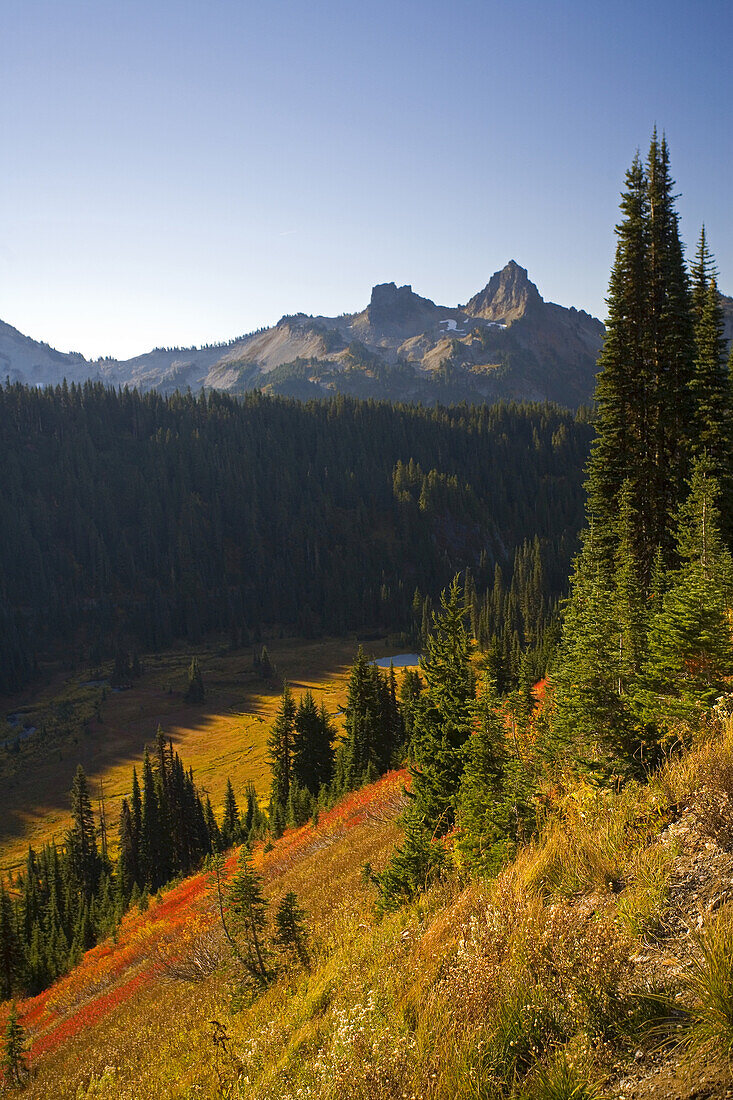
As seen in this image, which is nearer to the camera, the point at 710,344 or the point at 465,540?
the point at 710,344

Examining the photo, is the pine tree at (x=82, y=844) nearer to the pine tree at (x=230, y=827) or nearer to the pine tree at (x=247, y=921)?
the pine tree at (x=230, y=827)

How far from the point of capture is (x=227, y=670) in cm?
13425

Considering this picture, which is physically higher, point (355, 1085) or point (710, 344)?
point (710, 344)

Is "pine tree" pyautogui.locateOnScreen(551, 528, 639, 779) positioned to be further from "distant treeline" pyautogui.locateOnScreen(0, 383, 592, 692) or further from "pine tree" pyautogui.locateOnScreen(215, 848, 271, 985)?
"distant treeline" pyautogui.locateOnScreen(0, 383, 592, 692)

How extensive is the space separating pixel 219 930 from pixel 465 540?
17847 cm

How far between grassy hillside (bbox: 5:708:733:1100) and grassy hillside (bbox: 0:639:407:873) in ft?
224

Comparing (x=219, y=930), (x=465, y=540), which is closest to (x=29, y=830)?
(x=219, y=930)

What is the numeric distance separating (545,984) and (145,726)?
110 meters

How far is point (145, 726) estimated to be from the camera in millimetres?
103375

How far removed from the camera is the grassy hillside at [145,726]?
76062mm

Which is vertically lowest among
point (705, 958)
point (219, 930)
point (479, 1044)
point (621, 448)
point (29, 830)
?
point (29, 830)

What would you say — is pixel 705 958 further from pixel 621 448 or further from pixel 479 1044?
pixel 621 448

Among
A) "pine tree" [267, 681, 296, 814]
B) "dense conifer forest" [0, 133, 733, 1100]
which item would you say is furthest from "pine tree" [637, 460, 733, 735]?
"pine tree" [267, 681, 296, 814]

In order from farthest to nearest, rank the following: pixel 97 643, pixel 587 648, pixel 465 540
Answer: pixel 465 540 → pixel 97 643 → pixel 587 648
